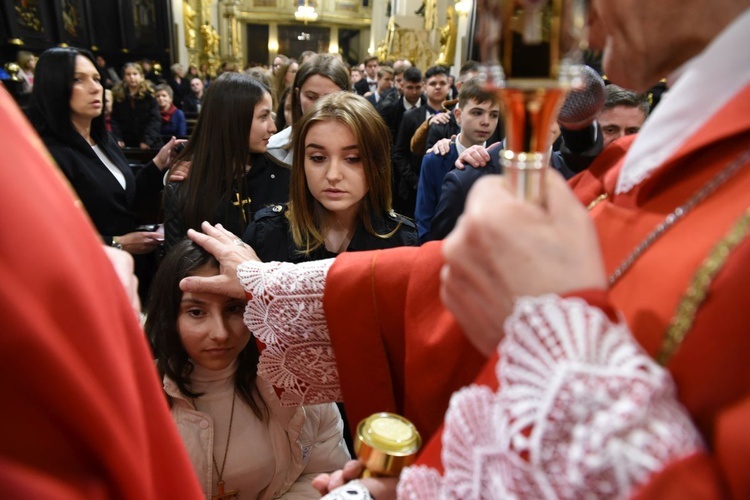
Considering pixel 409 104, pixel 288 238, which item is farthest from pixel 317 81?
pixel 409 104

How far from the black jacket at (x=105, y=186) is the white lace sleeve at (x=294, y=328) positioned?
175 cm

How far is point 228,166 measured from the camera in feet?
7.41

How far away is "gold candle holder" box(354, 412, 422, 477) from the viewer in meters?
0.74

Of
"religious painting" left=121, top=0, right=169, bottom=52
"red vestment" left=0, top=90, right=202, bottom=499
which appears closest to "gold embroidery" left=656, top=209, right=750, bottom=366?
"red vestment" left=0, top=90, right=202, bottom=499

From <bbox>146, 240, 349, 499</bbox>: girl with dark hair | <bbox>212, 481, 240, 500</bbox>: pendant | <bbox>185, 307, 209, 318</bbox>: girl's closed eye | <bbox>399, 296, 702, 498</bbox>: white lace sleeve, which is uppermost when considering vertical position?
<bbox>399, 296, 702, 498</bbox>: white lace sleeve

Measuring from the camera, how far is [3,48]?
7410 millimetres

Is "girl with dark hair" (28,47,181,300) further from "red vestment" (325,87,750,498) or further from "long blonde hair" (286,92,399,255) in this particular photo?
"red vestment" (325,87,750,498)

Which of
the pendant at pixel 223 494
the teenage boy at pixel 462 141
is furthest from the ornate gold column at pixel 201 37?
the pendant at pixel 223 494

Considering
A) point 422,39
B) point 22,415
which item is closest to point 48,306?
point 22,415

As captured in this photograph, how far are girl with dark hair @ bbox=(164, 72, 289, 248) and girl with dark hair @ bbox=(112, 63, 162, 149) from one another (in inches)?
158

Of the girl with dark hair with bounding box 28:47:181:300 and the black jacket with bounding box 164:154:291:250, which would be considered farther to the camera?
the girl with dark hair with bounding box 28:47:181:300

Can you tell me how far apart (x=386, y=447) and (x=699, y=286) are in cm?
46

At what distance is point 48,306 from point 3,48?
354 inches

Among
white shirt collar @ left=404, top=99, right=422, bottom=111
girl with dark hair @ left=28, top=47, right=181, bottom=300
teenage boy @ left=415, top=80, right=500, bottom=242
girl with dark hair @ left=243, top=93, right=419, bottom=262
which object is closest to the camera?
girl with dark hair @ left=243, top=93, right=419, bottom=262
